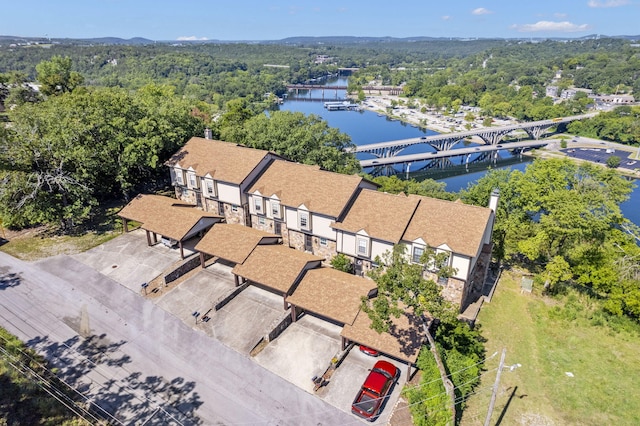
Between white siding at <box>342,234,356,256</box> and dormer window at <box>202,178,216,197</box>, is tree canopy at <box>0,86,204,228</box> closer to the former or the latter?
dormer window at <box>202,178,216,197</box>

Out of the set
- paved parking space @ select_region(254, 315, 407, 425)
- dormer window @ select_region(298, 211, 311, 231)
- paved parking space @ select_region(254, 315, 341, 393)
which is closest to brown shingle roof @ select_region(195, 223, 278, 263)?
dormer window @ select_region(298, 211, 311, 231)

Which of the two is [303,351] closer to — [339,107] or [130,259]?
[130,259]

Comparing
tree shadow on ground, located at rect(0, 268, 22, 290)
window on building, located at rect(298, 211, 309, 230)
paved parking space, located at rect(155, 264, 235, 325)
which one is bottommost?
paved parking space, located at rect(155, 264, 235, 325)

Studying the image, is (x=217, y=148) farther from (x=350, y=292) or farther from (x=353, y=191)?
(x=350, y=292)

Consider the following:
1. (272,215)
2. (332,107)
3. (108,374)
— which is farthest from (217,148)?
(332,107)

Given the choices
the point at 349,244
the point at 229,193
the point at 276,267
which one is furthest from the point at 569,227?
the point at 229,193

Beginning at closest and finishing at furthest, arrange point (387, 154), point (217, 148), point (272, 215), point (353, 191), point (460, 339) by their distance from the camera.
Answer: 1. point (460, 339)
2. point (353, 191)
3. point (272, 215)
4. point (217, 148)
5. point (387, 154)
